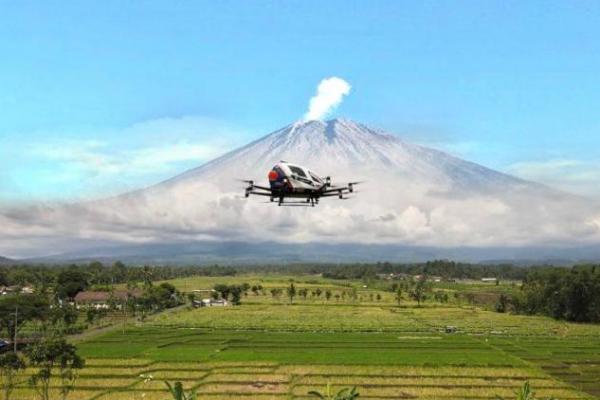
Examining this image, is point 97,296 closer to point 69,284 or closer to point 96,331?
point 69,284

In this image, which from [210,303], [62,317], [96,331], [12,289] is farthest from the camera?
[12,289]

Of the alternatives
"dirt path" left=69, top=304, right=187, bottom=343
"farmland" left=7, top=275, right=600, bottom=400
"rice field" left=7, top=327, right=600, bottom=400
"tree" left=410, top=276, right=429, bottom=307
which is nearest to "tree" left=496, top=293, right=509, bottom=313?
"tree" left=410, top=276, right=429, bottom=307

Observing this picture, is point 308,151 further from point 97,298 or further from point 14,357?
point 14,357

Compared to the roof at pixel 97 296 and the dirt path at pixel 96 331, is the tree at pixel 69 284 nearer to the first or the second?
the roof at pixel 97 296

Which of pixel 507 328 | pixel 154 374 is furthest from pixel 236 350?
pixel 507 328

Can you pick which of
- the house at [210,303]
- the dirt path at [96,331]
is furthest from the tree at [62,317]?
the house at [210,303]

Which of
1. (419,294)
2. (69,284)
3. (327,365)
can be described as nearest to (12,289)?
(69,284)
